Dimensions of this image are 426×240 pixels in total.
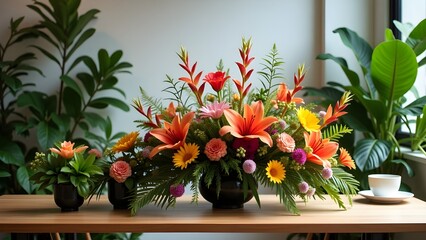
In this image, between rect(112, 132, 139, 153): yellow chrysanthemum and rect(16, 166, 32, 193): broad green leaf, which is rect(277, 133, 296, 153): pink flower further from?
rect(16, 166, 32, 193): broad green leaf

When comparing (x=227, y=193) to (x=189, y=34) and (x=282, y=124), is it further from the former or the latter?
(x=189, y=34)

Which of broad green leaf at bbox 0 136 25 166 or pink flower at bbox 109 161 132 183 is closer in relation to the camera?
pink flower at bbox 109 161 132 183

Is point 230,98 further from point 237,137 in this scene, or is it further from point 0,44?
point 0,44

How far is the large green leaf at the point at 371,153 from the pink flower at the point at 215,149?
109cm

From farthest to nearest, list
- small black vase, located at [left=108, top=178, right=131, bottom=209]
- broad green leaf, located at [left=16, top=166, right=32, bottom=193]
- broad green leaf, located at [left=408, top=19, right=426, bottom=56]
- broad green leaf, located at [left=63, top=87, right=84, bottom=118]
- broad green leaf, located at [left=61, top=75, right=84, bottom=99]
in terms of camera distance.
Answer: broad green leaf, located at [left=63, top=87, right=84, bottom=118] < broad green leaf, located at [left=61, top=75, right=84, bottom=99] < broad green leaf, located at [left=16, top=166, right=32, bottom=193] < broad green leaf, located at [left=408, top=19, right=426, bottom=56] < small black vase, located at [left=108, top=178, right=131, bottom=209]

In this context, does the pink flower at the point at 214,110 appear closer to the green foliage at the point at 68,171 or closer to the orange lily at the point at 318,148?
the orange lily at the point at 318,148

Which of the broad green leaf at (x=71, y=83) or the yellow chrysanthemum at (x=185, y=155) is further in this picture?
the broad green leaf at (x=71, y=83)

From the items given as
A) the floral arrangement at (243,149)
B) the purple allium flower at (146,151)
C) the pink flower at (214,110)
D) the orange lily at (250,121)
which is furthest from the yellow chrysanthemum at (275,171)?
the purple allium flower at (146,151)

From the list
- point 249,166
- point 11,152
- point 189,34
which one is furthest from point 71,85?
point 249,166

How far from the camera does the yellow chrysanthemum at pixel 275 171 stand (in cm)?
183

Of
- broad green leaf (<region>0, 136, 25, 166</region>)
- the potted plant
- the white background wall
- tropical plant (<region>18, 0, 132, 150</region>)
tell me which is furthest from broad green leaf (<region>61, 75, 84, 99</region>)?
the potted plant

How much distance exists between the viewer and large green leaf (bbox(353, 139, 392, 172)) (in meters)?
2.74

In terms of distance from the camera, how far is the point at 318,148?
1.93 m

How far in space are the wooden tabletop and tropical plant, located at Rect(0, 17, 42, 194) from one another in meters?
1.22
